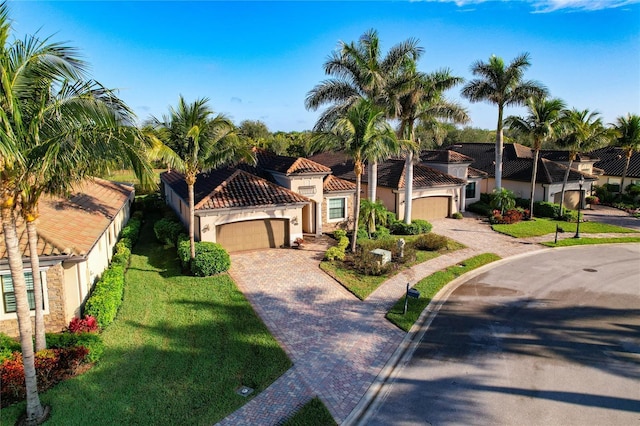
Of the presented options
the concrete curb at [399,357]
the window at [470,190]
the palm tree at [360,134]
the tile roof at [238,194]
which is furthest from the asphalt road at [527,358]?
the window at [470,190]

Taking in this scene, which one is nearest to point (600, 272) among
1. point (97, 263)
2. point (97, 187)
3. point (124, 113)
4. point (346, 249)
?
point (346, 249)

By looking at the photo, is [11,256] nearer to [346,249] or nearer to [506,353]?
[506,353]

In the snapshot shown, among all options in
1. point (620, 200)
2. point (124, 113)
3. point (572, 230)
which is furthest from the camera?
point (620, 200)

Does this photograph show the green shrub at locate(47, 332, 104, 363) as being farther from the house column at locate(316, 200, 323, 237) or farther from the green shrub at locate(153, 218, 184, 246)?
the house column at locate(316, 200, 323, 237)

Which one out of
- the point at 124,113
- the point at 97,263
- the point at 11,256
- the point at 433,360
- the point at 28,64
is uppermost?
the point at 28,64

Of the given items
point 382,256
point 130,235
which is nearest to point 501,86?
point 382,256

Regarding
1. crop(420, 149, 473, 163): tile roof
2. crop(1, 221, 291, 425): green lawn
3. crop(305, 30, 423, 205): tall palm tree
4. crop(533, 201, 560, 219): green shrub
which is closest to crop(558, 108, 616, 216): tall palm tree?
crop(533, 201, 560, 219): green shrub

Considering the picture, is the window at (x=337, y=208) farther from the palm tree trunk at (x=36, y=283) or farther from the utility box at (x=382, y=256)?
the palm tree trunk at (x=36, y=283)

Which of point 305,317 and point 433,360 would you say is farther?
A: point 305,317
